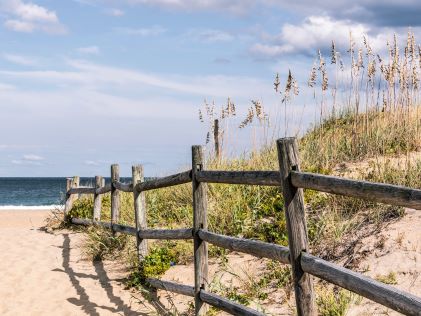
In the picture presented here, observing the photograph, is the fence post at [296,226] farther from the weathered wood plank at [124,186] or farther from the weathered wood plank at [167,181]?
the weathered wood plank at [124,186]

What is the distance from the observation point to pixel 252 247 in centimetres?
631

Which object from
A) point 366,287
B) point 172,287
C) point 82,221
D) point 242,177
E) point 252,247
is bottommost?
point 172,287

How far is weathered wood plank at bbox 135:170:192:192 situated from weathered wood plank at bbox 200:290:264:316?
5.06 ft

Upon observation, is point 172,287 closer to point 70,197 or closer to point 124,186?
point 124,186

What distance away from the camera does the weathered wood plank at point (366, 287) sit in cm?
411

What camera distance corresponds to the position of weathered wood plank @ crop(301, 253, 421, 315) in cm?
411

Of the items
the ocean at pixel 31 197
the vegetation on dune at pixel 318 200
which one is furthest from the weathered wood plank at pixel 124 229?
the ocean at pixel 31 197

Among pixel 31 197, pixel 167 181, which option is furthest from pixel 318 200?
pixel 31 197

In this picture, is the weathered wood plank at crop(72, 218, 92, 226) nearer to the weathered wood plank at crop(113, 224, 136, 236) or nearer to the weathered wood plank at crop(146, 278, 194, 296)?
the weathered wood plank at crop(113, 224, 136, 236)

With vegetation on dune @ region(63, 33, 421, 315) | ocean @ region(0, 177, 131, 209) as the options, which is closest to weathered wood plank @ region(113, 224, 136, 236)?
vegetation on dune @ region(63, 33, 421, 315)

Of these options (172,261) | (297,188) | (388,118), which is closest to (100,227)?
(172,261)

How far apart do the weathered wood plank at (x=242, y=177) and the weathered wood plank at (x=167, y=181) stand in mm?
470

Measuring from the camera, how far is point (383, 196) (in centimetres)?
436

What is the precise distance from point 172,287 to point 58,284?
295 cm
